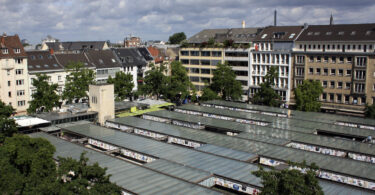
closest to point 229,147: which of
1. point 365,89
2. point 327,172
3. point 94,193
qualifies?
point 327,172

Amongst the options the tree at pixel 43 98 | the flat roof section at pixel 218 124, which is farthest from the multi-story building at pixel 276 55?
the tree at pixel 43 98

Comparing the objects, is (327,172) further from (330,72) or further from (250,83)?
(250,83)

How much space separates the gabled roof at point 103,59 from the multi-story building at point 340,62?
46204mm

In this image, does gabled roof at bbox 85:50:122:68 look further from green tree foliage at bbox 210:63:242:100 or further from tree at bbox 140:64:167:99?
green tree foliage at bbox 210:63:242:100

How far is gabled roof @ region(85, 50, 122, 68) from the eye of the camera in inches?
3782

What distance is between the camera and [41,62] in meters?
87.2

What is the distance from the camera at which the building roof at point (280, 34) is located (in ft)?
295

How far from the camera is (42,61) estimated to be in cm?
8762

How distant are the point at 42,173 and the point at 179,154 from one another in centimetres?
1438

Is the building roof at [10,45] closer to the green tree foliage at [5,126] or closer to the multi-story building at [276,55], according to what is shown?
the green tree foliage at [5,126]

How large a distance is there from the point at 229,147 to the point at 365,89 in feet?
168

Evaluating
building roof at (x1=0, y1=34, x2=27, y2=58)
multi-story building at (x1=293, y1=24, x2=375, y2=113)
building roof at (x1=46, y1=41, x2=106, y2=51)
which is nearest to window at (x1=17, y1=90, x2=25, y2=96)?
building roof at (x1=0, y1=34, x2=27, y2=58)

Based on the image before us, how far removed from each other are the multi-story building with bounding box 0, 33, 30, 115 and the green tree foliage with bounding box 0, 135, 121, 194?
184ft

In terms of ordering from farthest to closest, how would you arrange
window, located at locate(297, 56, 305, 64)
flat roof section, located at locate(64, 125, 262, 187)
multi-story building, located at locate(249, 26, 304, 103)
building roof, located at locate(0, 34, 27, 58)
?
multi-story building, located at locate(249, 26, 304, 103) < window, located at locate(297, 56, 305, 64) < building roof, located at locate(0, 34, 27, 58) < flat roof section, located at locate(64, 125, 262, 187)
